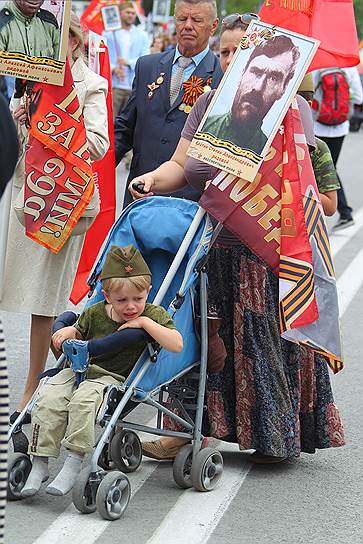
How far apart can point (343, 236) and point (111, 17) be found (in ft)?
19.9

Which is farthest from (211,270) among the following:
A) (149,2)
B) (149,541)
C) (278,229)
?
(149,2)

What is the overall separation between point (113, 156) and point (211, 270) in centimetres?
148

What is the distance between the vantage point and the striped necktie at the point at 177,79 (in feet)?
22.0

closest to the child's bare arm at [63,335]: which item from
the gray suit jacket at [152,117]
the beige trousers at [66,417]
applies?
the beige trousers at [66,417]

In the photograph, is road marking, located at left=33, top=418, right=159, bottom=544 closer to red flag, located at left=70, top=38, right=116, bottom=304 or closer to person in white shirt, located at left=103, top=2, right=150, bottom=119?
red flag, located at left=70, top=38, right=116, bottom=304

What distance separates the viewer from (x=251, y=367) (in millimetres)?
5605

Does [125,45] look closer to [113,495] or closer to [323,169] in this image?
[323,169]

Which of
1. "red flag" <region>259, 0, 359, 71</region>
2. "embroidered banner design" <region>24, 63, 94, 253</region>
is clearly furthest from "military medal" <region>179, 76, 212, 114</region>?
"red flag" <region>259, 0, 359, 71</region>

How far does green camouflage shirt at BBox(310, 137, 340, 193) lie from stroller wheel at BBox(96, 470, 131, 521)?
5.61 feet

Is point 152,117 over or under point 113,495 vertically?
over

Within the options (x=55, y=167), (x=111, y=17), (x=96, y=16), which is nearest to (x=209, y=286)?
(x=55, y=167)

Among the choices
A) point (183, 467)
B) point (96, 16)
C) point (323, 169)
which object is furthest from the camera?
point (96, 16)

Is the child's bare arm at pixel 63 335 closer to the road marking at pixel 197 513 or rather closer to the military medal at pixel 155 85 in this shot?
the road marking at pixel 197 513

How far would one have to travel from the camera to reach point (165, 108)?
265 inches
